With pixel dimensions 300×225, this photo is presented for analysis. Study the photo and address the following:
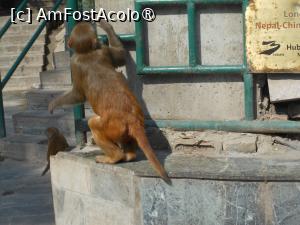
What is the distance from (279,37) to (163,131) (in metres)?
1.03

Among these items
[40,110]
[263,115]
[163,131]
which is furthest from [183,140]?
[40,110]

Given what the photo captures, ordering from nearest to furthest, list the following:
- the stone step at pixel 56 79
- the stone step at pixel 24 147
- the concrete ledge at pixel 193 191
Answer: the concrete ledge at pixel 193 191 < the stone step at pixel 24 147 < the stone step at pixel 56 79

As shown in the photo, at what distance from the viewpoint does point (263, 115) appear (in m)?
4.09

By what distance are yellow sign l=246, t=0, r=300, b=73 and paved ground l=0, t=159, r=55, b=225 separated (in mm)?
2201

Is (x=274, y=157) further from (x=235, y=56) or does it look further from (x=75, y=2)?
(x=75, y=2)

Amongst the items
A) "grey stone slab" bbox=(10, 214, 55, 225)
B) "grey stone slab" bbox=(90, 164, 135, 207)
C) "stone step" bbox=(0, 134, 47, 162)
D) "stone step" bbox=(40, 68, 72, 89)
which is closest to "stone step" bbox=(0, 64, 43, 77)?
"stone step" bbox=(40, 68, 72, 89)

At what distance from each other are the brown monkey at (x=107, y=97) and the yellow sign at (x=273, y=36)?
83cm

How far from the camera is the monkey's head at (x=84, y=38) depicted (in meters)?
4.11

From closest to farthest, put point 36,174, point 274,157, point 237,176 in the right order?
point 237,176
point 274,157
point 36,174

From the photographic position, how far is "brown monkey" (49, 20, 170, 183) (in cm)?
391

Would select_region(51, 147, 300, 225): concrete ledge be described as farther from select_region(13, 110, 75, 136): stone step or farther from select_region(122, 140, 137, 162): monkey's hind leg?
select_region(13, 110, 75, 136): stone step

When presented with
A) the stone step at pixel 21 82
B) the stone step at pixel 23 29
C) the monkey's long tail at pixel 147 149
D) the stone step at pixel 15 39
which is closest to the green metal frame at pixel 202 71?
the monkey's long tail at pixel 147 149

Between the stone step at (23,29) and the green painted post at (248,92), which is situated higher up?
the stone step at (23,29)

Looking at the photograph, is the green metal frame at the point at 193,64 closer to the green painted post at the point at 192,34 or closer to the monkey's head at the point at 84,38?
the green painted post at the point at 192,34
